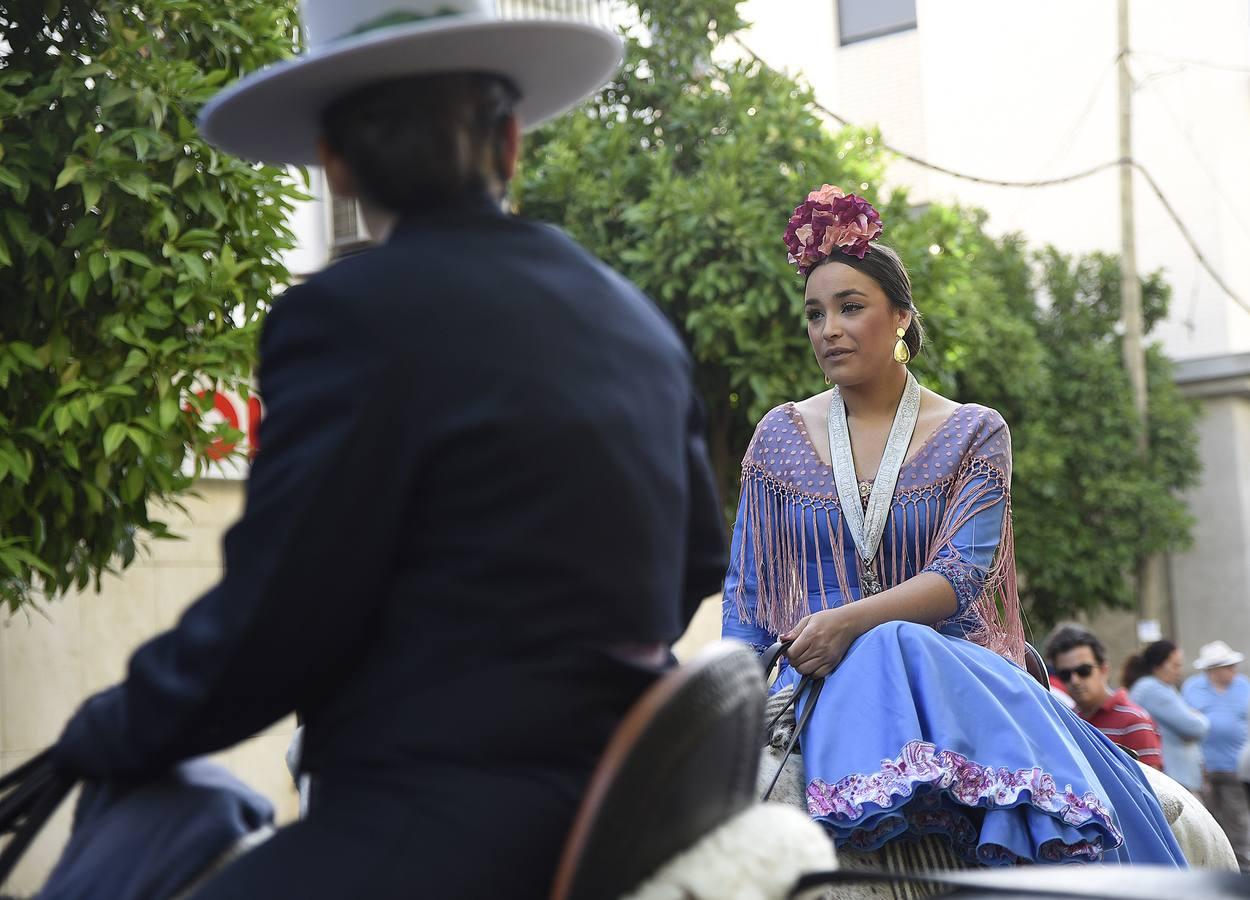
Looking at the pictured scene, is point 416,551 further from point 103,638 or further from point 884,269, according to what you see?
point 103,638

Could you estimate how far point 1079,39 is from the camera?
25359 mm

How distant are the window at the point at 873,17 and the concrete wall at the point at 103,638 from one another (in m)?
15.3

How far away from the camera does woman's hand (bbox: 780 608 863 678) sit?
4066mm

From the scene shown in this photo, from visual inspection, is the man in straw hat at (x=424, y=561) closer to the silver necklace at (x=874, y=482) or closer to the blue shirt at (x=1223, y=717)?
the silver necklace at (x=874, y=482)

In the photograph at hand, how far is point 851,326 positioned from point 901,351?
188mm

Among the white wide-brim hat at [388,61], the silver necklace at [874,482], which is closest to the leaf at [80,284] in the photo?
the silver necklace at [874,482]

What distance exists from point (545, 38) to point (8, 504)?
4.04 metres

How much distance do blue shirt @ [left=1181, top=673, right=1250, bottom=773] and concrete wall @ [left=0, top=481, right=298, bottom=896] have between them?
740 cm

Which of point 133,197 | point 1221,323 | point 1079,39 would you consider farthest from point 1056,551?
point 133,197

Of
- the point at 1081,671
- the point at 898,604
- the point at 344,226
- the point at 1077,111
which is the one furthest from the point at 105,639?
the point at 1077,111

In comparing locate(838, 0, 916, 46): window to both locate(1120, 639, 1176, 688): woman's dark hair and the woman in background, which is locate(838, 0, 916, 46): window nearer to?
locate(1120, 639, 1176, 688): woman's dark hair

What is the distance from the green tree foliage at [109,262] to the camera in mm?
5715

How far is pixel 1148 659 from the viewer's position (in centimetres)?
1249

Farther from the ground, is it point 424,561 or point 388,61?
point 388,61
